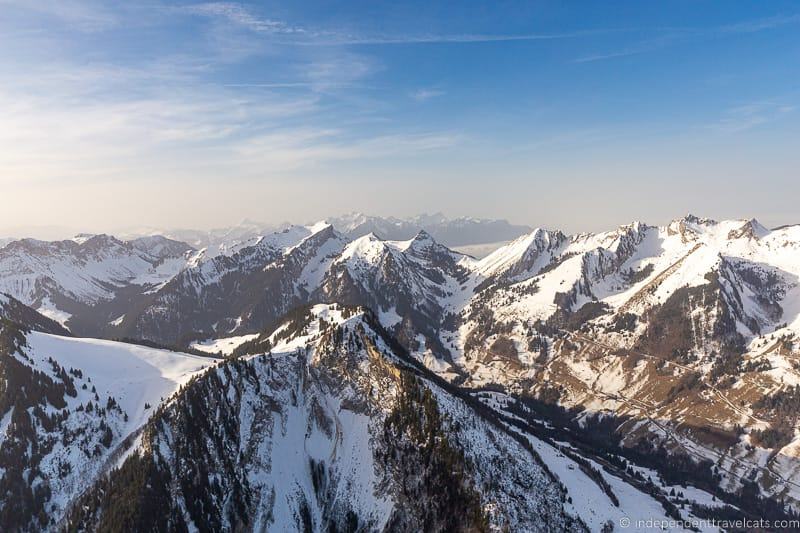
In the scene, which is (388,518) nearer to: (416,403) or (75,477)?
(416,403)

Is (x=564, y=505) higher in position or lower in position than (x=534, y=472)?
lower

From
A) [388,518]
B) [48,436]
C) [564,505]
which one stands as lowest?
[564,505]

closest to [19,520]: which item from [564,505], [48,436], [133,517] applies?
[48,436]

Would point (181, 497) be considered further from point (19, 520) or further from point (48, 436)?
point (48, 436)

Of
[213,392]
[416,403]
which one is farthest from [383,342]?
[213,392]

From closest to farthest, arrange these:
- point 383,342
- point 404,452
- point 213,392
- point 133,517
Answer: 1. point 133,517
2. point 404,452
3. point 213,392
4. point 383,342

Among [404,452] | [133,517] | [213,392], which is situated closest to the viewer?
[133,517]

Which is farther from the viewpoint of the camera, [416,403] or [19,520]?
[416,403]

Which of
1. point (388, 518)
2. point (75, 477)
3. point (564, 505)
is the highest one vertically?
point (75, 477)

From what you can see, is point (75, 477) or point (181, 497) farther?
point (75, 477)
